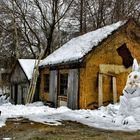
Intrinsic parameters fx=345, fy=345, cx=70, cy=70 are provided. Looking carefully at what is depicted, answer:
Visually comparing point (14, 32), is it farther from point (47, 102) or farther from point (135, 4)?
point (47, 102)

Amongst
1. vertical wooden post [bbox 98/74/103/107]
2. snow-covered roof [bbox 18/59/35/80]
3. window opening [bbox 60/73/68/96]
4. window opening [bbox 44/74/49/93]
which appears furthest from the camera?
snow-covered roof [bbox 18/59/35/80]

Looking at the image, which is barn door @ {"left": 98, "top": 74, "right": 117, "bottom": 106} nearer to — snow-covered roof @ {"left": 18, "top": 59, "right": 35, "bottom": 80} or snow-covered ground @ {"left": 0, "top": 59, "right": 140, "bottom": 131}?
snow-covered ground @ {"left": 0, "top": 59, "right": 140, "bottom": 131}

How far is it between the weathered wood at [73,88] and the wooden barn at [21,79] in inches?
215

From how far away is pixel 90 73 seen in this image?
19188 millimetres

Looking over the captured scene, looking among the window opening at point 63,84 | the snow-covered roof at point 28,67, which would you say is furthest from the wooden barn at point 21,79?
the window opening at point 63,84

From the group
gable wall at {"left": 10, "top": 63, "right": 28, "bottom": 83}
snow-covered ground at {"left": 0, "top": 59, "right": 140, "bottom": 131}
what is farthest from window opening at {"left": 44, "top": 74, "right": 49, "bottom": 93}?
snow-covered ground at {"left": 0, "top": 59, "right": 140, "bottom": 131}

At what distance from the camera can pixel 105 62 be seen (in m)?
20.0

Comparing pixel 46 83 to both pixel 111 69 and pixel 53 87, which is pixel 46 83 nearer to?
pixel 53 87

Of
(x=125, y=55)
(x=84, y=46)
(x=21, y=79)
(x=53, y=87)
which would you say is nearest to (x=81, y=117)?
(x=84, y=46)

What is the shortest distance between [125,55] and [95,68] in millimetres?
2796

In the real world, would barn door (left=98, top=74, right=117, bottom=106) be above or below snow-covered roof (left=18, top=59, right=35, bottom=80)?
below

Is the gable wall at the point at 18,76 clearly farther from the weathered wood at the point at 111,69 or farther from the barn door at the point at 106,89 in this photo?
the barn door at the point at 106,89

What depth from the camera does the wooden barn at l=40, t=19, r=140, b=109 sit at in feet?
62.6

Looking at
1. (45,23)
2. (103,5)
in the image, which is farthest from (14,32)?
(103,5)
